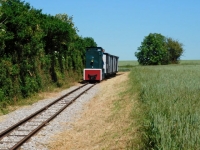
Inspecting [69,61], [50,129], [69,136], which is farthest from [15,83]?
[69,61]

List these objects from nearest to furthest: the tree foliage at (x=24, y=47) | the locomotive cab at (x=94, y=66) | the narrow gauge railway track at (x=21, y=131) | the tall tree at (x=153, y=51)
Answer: the narrow gauge railway track at (x=21, y=131) → the tree foliage at (x=24, y=47) → the locomotive cab at (x=94, y=66) → the tall tree at (x=153, y=51)

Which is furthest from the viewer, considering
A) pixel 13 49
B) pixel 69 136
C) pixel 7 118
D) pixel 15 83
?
pixel 13 49

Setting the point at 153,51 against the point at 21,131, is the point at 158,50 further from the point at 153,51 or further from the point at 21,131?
the point at 21,131

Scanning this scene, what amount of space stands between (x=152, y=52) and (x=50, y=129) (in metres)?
110

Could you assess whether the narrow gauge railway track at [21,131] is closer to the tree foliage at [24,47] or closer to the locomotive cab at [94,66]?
the tree foliage at [24,47]

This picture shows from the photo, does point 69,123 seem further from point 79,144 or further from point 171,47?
point 171,47

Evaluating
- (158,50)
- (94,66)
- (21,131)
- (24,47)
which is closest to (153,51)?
(158,50)

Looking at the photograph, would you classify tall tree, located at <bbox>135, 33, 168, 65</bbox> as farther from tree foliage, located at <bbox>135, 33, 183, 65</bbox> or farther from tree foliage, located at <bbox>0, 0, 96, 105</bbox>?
tree foliage, located at <bbox>0, 0, 96, 105</bbox>

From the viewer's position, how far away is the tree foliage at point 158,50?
4567 inches

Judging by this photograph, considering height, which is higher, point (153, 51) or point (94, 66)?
point (153, 51)

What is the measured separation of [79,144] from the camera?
890cm

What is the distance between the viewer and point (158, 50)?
116 m

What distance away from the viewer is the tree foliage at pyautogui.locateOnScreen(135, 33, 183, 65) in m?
116

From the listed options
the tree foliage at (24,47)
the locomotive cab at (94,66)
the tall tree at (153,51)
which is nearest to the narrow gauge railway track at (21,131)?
the tree foliage at (24,47)
